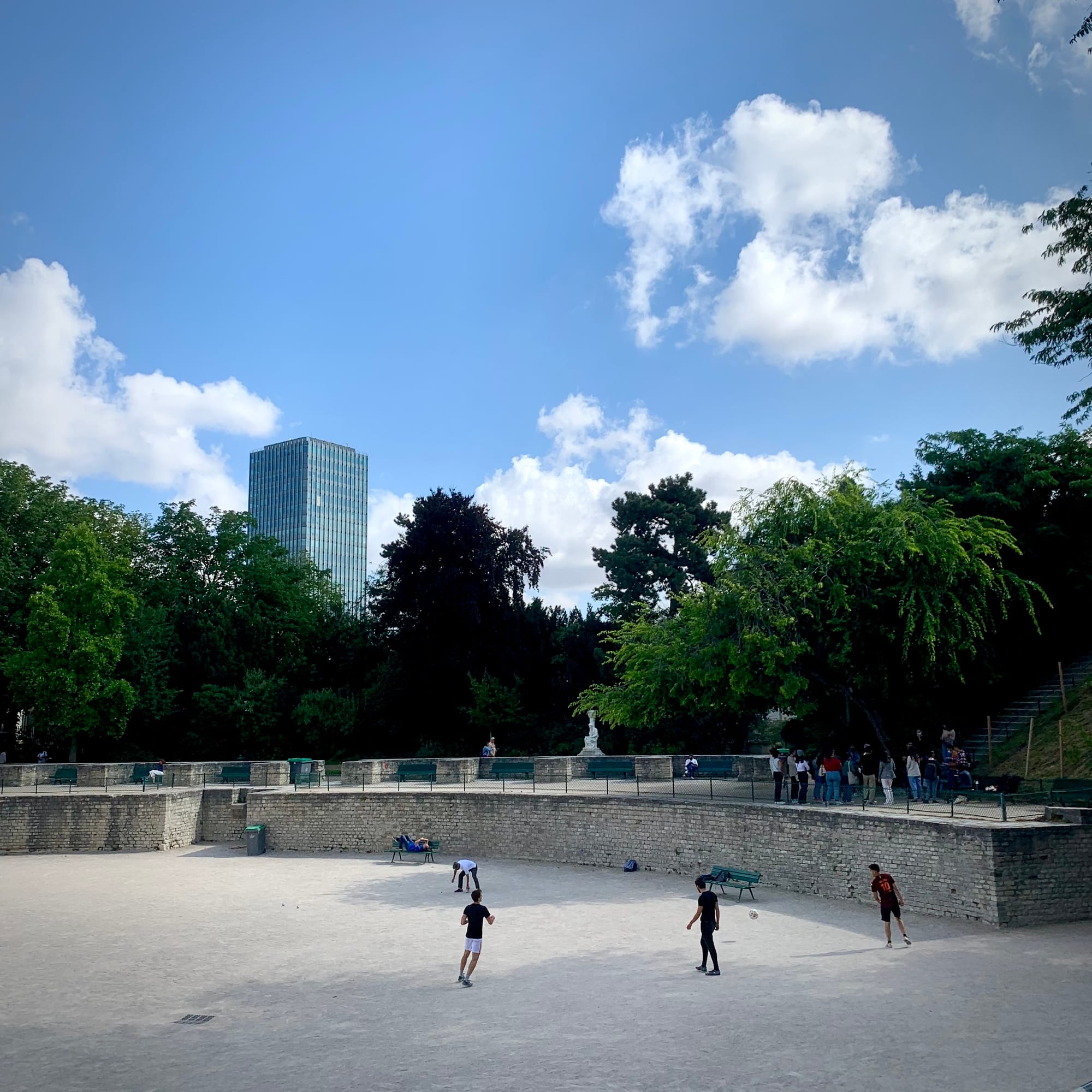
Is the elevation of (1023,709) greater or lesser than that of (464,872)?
greater

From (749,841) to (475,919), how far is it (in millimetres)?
10297

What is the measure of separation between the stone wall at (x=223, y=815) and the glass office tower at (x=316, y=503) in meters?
132

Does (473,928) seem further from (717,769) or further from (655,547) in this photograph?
(655,547)

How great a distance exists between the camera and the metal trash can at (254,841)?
2977cm

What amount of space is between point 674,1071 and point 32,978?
37.1ft

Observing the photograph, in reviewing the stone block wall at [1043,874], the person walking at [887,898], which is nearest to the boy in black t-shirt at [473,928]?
the person walking at [887,898]

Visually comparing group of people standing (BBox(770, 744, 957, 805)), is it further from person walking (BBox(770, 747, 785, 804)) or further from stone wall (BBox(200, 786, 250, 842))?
stone wall (BBox(200, 786, 250, 842))

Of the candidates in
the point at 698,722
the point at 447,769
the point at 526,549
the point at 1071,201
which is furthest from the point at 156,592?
the point at 1071,201

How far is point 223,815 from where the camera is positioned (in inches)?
1273

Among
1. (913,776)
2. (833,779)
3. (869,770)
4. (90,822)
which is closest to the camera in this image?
(913,776)

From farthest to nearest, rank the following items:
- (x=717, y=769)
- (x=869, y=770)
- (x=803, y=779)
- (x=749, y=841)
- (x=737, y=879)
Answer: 1. (x=717, y=769)
2. (x=869, y=770)
3. (x=803, y=779)
4. (x=749, y=841)
5. (x=737, y=879)

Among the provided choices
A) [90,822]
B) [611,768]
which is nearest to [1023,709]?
[611,768]

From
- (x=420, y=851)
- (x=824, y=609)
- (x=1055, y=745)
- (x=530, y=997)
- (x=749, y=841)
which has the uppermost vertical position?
(x=824, y=609)

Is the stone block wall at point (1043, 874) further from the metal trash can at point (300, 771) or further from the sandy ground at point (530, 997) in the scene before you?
the metal trash can at point (300, 771)
